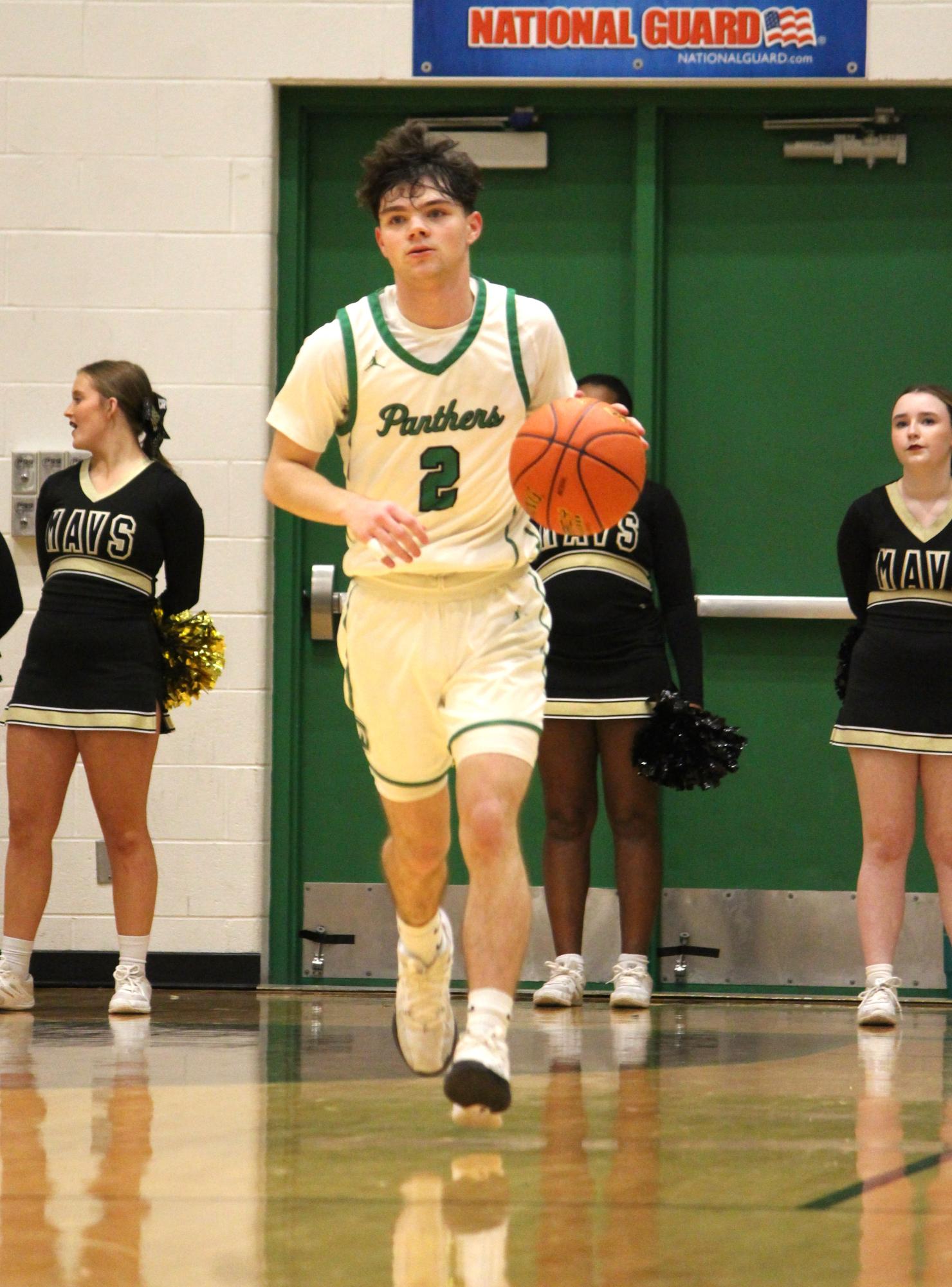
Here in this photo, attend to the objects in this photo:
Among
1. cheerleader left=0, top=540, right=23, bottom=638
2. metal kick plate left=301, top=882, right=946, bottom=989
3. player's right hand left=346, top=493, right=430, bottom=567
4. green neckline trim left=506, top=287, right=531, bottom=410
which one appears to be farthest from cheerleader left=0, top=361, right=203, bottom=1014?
player's right hand left=346, top=493, right=430, bottom=567

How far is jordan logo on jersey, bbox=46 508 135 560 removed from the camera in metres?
5.39

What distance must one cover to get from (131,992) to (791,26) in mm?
4116

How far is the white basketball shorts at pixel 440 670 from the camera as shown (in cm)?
344

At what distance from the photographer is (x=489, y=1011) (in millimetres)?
3174

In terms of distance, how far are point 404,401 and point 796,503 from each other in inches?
128

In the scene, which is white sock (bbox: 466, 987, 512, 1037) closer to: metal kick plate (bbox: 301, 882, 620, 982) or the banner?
metal kick plate (bbox: 301, 882, 620, 982)

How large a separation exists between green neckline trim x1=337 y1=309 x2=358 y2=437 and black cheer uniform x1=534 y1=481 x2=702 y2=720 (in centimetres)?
208

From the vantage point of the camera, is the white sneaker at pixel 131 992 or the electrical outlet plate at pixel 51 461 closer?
the white sneaker at pixel 131 992

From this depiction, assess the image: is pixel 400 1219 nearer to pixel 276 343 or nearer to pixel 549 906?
pixel 549 906

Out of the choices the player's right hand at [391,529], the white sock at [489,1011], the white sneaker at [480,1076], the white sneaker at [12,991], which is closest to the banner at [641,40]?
the white sneaker at [12,991]

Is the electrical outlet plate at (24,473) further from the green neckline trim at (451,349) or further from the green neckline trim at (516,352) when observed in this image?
the green neckline trim at (516,352)

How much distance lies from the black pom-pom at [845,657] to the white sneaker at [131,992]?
2.35m

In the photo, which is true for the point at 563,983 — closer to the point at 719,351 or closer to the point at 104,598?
the point at 104,598

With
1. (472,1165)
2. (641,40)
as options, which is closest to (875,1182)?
(472,1165)
